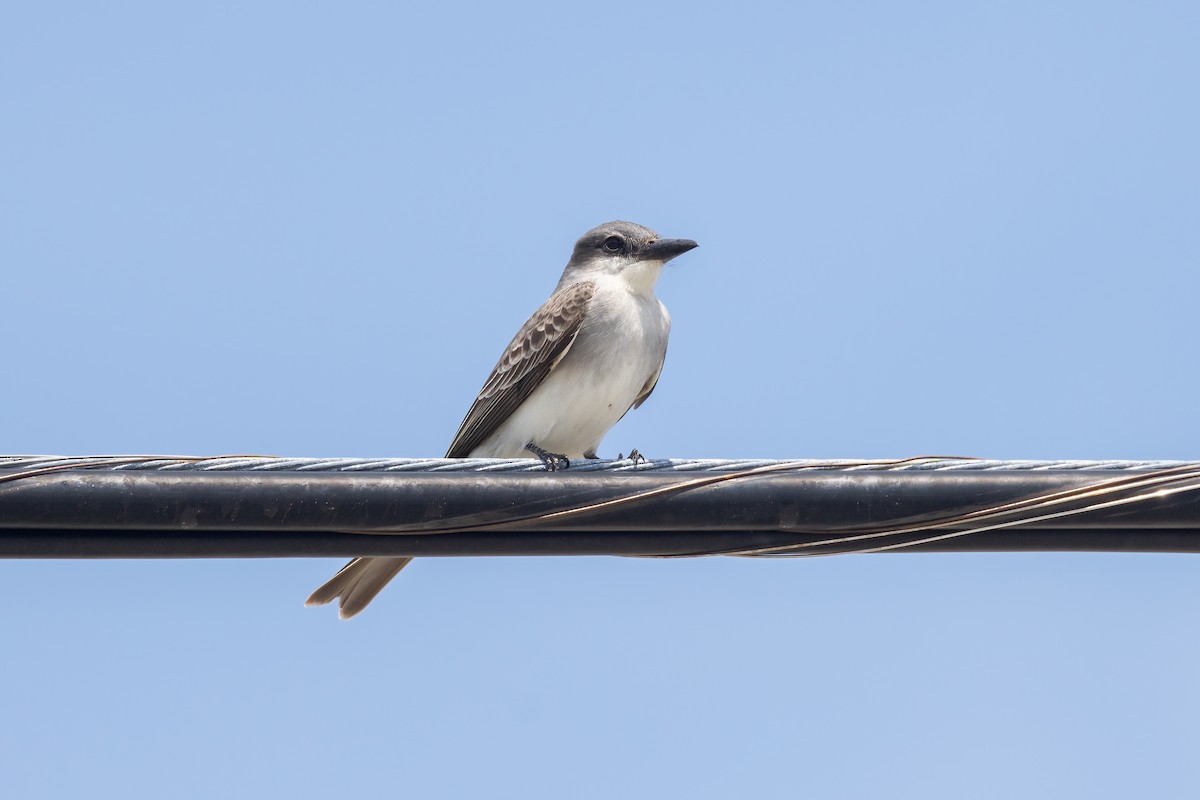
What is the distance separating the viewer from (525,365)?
345 inches

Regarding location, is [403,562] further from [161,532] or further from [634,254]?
[634,254]

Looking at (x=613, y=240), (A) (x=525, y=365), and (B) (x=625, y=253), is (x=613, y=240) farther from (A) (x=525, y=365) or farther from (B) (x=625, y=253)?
(A) (x=525, y=365)

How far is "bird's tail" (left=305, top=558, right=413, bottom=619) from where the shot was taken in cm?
647

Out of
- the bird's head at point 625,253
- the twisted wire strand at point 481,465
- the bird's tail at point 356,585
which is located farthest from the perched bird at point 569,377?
the twisted wire strand at point 481,465

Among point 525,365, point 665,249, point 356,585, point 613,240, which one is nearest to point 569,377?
point 525,365

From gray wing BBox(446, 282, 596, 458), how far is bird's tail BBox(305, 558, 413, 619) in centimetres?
228

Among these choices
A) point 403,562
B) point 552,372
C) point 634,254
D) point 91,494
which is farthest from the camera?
point 634,254

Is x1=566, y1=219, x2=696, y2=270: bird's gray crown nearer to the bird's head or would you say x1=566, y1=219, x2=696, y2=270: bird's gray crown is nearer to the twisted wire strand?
the bird's head

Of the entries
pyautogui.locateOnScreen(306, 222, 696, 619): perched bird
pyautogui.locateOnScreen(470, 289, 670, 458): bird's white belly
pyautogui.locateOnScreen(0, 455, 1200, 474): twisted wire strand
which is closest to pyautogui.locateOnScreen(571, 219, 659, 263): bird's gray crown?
pyautogui.locateOnScreen(306, 222, 696, 619): perched bird

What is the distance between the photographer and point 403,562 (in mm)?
6586

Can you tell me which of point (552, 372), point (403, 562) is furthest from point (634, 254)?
point (403, 562)

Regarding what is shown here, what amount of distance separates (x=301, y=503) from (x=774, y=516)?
1.36 metres

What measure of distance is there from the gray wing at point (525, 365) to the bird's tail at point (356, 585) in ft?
7.49

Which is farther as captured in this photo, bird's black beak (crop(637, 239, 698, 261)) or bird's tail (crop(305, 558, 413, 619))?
bird's black beak (crop(637, 239, 698, 261))
